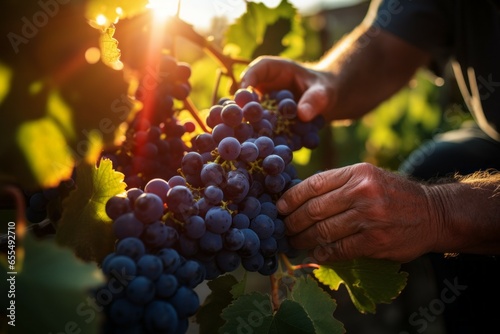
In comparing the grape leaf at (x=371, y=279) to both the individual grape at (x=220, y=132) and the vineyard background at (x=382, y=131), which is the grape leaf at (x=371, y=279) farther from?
the vineyard background at (x=382, y=131)

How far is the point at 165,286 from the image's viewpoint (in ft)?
2.30

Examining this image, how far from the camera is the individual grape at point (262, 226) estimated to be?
888 mm

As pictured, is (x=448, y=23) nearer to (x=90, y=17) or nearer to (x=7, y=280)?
(x=90, y=17)

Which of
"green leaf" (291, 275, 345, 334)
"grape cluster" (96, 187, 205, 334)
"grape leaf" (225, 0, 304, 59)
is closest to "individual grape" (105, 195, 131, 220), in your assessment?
"grape cluster" (96, 187, 205, 334)

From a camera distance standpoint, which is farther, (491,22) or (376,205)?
(491,22)

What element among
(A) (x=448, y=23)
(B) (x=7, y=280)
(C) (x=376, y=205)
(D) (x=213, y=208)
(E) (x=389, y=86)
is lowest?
(E) (x=389, y=86)

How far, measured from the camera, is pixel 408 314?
10.6ft

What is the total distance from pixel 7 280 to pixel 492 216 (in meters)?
1.16

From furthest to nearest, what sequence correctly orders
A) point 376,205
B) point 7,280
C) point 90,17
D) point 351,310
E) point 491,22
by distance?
Result: point 351,310 → point 491,22 → point 376,205 → point 90,17 → point 7,280

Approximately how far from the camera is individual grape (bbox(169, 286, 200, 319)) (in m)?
0.72

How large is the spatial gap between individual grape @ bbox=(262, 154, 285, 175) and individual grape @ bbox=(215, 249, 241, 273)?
19cm

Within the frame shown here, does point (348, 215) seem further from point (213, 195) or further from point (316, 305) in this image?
point (213, 195)

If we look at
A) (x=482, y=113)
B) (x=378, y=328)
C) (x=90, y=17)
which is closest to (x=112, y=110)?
(x=90, y=17)

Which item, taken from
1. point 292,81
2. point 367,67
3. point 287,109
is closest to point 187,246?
point 287,109
